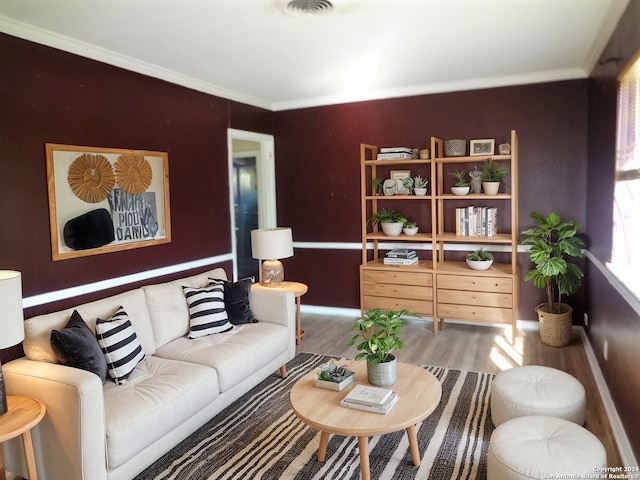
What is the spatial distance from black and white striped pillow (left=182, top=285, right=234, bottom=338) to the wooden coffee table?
3.48 feet

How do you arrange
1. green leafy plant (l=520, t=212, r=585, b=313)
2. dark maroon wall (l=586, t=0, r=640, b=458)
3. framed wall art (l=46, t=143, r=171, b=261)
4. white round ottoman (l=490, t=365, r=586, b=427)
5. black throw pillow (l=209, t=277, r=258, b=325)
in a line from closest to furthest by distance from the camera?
dark maroon wall (l=586, t=0, r=640, b=458) → white round ottoman (l=490, t=365, r=586, b=427) → framed wall art (l=46, t=143, r=171, b=261) → black throw pillow (l=209, t=277, r=258, b=325) → green leafy plant (l=520, t=212, r=585, b=313)

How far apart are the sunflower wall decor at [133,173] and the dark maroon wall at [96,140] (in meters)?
0.12

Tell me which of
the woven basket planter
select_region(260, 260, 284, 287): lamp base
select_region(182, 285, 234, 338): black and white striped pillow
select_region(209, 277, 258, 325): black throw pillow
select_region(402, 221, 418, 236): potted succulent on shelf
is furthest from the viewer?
select_region(402, 221, 418, 236): potted succulent on shelf

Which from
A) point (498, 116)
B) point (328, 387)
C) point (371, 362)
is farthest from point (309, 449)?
point (498, 116)

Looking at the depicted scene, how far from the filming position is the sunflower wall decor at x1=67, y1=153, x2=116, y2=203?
10.4 feet

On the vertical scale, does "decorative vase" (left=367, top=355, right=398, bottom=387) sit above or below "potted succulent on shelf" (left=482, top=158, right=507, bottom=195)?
below

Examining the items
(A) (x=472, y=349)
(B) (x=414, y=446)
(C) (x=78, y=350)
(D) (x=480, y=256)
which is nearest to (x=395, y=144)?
(D) (x=480, y=256)

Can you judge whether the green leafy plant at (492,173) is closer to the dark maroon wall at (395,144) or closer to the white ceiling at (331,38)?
the dark maroon wall at (395,144)

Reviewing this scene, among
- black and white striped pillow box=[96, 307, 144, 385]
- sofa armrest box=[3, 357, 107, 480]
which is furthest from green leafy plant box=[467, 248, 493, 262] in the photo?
sofa armrest box=[3, 357, 107, 480]

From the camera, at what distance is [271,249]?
420cm

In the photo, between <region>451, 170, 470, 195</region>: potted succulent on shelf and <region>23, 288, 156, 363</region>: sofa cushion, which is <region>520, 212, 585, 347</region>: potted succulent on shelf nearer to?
<region>451, 170, 470, 195</region>: potted succulent on shelf

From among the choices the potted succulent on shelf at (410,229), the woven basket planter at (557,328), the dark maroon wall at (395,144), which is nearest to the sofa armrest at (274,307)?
the potted succulent on shelf at (410,229)

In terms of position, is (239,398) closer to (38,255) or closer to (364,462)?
(364,462)

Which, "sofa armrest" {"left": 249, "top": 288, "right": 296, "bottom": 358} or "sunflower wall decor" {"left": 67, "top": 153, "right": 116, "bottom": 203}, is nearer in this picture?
"sunflower wall decor" {"left": 67, "top": 153, "right": 116, "bottom": 203}
